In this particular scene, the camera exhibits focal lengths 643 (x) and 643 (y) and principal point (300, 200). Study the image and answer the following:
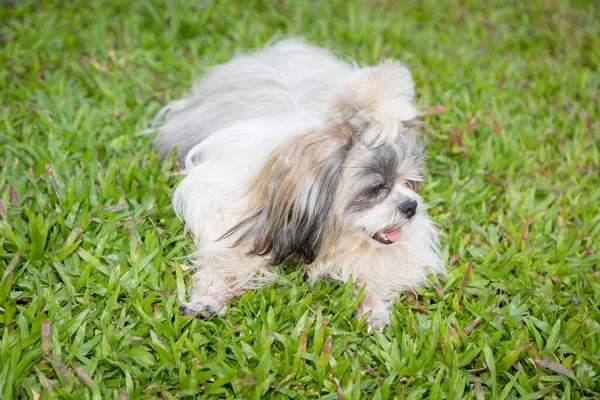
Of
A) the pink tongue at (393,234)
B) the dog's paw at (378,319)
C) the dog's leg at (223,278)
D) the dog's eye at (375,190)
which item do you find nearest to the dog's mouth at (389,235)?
the pink tongue at (393,234)

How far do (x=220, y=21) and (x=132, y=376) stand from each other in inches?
142

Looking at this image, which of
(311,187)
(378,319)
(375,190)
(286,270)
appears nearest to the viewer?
(311,187)

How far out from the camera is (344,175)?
2605 millimetres

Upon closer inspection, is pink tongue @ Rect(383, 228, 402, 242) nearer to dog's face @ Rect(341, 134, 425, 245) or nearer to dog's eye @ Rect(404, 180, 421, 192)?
dog's face @ Rect(341, 134, 425, 245)

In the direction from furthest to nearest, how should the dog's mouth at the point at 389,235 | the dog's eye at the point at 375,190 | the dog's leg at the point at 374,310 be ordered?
the dog's leg at the point at 374,310 → the dog's mouth at the point at 389,235 → the dog's eye at the point at 375,190

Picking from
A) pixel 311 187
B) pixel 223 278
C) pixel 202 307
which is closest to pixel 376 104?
pixel 311 187

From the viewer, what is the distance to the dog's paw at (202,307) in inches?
114

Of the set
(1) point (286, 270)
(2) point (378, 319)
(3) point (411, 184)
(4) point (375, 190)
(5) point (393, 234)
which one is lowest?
(2) point (378, 319)

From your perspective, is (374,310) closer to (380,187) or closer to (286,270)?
(286,270)

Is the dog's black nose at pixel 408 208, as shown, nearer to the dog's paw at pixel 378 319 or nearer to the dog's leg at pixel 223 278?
the dog's paw at pixel 378 319

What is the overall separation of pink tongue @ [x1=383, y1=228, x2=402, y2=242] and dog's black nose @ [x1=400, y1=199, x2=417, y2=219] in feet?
0.58

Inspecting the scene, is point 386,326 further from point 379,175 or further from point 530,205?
point 530,205

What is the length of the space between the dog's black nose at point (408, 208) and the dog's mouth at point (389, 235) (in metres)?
0.12

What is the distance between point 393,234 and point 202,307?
3.06ft
